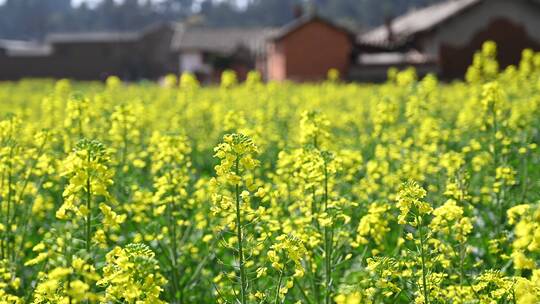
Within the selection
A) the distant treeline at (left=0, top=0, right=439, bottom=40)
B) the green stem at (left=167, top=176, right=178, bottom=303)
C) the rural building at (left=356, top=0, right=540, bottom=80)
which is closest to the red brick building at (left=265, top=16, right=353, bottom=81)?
the rural building at (left=356, top=0, right=540, bottom=80)

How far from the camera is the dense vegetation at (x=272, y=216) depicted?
3.03 metres

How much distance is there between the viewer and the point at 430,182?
607 cm

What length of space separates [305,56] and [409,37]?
498 centimetres

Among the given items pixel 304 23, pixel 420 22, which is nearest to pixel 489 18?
pixel 420 22

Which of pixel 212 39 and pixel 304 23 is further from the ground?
pixel 304 23

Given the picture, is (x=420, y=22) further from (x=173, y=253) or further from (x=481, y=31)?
(x=173, y=253)

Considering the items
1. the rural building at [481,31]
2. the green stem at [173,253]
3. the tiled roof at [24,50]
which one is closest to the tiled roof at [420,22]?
the rural building at [481,31]

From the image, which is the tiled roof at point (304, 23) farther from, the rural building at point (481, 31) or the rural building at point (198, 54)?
the rural building at point (481, 31)

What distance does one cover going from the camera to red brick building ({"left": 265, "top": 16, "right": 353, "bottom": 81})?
107ft

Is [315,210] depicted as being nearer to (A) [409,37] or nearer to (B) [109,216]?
(B) [109,216]

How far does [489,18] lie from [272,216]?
2453 centimetres

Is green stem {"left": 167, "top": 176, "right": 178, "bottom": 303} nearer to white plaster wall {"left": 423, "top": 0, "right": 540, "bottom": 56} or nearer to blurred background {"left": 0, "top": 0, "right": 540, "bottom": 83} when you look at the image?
blurred background {"left": 0, "top": 0, "right": 540, "bottom": 83}

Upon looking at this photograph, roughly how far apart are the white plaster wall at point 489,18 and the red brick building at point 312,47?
20.4 feet

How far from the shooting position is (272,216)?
505 centimetres
